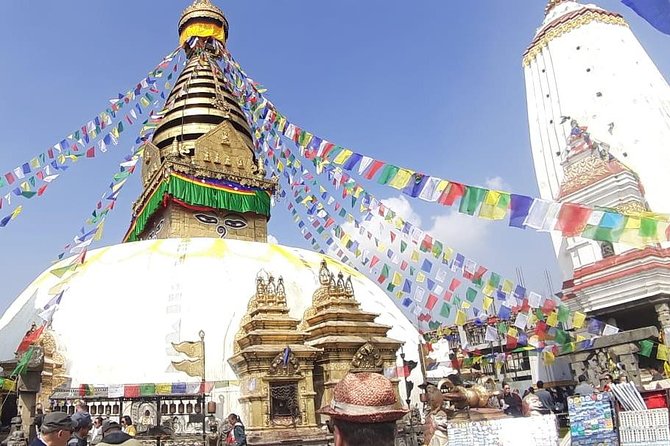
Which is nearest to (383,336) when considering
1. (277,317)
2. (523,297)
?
(277,317)

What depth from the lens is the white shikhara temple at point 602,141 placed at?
16078mm

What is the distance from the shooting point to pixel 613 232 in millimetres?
6027

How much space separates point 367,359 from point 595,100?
1577 cm

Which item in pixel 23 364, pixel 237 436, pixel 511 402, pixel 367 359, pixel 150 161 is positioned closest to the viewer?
pixel 237 436

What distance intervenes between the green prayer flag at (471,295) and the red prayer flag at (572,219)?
Answer: 5022mm

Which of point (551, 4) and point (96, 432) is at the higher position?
point (551, 4)

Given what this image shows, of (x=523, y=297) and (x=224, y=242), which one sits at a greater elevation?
(x=224, y=242)

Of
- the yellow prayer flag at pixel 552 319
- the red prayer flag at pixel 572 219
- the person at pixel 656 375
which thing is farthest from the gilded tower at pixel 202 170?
the red prayer flag at pixel 572 219

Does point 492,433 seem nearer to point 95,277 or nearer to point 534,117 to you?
point 95,277

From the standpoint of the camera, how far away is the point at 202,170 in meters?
18.6

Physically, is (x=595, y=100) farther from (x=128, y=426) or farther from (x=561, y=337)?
(x=128, y=426)

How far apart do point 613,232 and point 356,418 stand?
5192 mm

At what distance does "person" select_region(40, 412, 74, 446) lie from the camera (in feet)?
11.3

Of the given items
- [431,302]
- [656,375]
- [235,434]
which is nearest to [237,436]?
[235,434]
